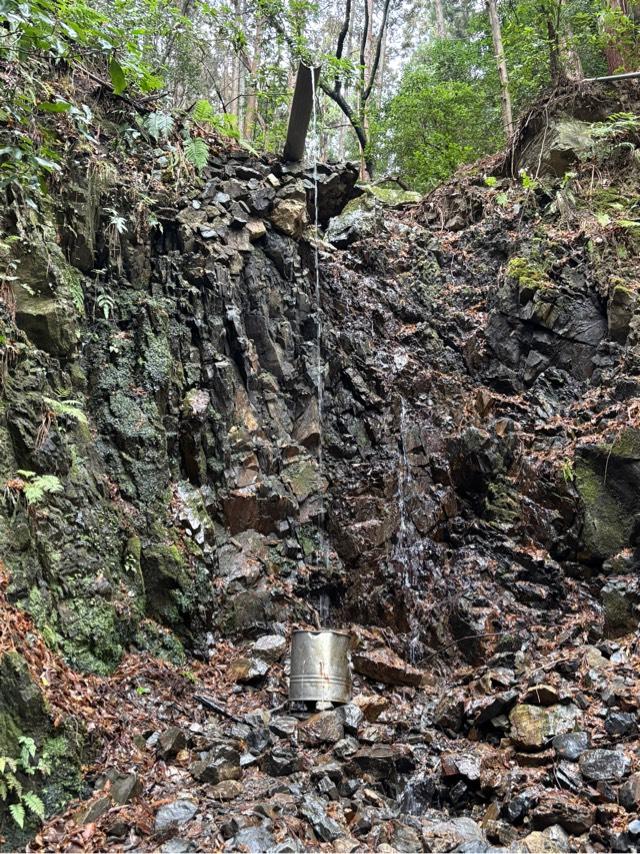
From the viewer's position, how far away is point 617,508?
758 centimetres

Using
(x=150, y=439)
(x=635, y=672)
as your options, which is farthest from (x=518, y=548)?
(x=150, y=439)

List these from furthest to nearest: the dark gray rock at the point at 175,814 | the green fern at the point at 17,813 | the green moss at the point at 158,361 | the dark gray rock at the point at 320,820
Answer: the green moss at the point at 158,361 → the dark gray rock at the point at 320,820 → the dark gray rock at the point at 175,814 → the green fern at the point at 17,813

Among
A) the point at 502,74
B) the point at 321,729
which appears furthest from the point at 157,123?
the point at 502,74

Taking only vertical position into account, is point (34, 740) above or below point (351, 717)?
above

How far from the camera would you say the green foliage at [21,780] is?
362cm

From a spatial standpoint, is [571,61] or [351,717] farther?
[571,61]

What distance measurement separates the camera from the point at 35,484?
4.81 metres

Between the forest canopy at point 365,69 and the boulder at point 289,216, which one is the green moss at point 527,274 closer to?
the boulder at point 289,216

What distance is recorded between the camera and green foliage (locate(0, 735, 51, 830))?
142 inches

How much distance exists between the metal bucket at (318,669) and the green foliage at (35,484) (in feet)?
9.04

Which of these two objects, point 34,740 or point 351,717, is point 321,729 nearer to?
point 351,717

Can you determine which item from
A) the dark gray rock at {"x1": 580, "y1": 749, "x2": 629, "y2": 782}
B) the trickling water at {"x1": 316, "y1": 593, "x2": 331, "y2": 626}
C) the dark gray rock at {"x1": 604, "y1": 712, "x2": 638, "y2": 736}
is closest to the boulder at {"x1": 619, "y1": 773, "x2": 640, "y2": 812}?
the dark gray rock at {"x1": 580, "y1": 749, "x2": 629, "y2": 782}

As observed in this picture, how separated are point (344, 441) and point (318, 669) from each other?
375 centimetres

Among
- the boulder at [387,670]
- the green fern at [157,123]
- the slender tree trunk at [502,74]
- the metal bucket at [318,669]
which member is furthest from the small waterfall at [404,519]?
the slender tree trunk at [502,74]
